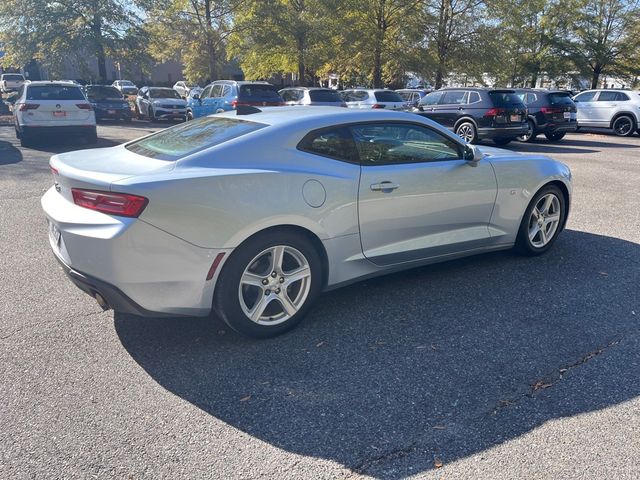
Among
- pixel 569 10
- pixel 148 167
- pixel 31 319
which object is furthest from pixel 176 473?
pixel 569 10

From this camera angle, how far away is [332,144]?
13.0 ft

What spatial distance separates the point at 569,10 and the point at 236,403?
1511 inches

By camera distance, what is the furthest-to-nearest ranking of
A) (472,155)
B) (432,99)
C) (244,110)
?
(432,99), (472,155), (244,110)

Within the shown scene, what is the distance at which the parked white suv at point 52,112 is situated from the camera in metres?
12.9

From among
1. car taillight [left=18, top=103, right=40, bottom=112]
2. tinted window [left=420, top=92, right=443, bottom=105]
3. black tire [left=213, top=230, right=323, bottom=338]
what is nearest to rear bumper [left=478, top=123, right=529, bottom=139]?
tinted window [left=420, top=92, right=443, bottom=105]

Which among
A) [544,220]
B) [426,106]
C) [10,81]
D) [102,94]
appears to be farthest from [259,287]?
[10,81]

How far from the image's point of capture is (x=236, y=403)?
2988 mm

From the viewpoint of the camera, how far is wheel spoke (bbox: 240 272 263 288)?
11.5 feet

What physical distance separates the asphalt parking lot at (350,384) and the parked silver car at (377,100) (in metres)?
13.2

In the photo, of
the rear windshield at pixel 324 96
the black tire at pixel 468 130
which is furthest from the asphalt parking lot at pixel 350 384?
the rear windshield at pixel 324 96

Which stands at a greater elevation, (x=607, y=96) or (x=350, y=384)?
(x=607, y=96)

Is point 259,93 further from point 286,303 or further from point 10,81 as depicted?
point 10,81

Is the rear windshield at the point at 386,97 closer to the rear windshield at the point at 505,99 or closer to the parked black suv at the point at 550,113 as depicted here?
the rear windshield at the point at 505,99

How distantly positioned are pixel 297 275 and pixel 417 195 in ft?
4.07
